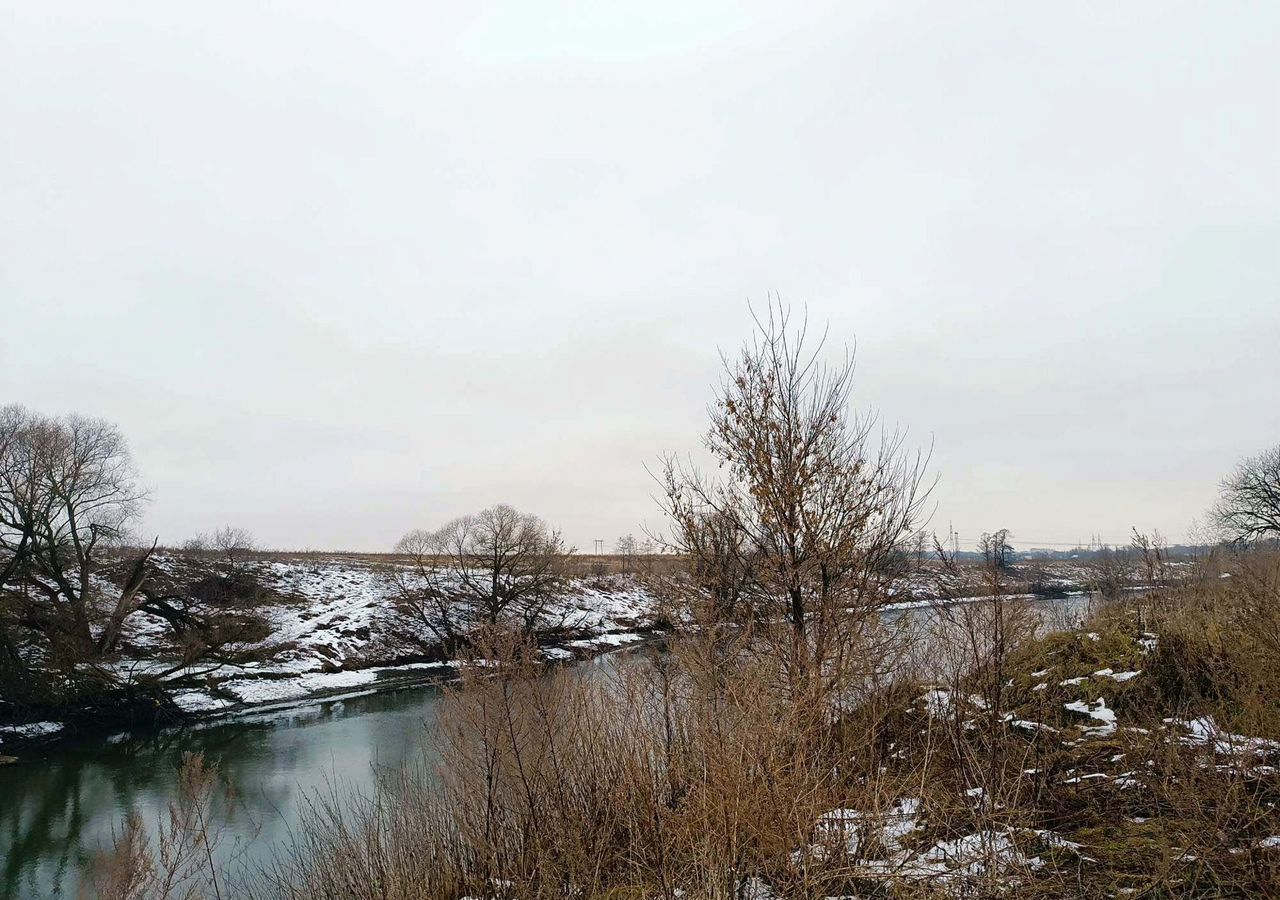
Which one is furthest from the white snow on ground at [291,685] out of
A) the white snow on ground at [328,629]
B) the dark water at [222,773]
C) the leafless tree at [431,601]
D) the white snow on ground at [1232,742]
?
the white snow on ground at [1232,742]

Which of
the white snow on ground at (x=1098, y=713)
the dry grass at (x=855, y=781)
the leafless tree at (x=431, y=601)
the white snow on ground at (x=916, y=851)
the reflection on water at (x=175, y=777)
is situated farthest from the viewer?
the leafless tree at (x=431, y=601)

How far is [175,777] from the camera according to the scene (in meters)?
16.7

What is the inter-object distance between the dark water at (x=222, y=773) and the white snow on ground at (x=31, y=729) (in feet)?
2.67

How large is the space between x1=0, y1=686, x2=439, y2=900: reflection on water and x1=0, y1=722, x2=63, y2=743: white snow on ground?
1036 millimetres

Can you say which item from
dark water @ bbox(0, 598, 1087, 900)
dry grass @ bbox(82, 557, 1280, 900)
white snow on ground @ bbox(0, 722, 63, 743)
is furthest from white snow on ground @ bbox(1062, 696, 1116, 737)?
white snow on ground @ bbox(0, 722, 63, 743)

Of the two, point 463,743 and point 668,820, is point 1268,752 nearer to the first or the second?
point 668,820

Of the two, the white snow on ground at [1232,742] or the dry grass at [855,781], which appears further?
the white snow on ground at [1232,742]

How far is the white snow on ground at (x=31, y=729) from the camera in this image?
65.2 feet

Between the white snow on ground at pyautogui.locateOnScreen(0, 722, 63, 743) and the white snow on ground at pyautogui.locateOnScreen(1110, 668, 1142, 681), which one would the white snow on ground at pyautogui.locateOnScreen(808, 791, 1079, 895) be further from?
the white snow on ground at pyautogui.locateOnScreen(0, 722, 63, 743)

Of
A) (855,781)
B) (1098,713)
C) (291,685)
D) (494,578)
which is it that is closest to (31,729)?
(291,685)

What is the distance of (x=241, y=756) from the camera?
60.5 feet

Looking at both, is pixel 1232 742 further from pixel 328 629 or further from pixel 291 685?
pixel 328 629

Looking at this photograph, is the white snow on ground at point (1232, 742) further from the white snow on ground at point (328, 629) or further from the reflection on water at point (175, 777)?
the white snow on ground at point (328, 629)

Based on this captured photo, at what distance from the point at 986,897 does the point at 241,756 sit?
63.1 ft
